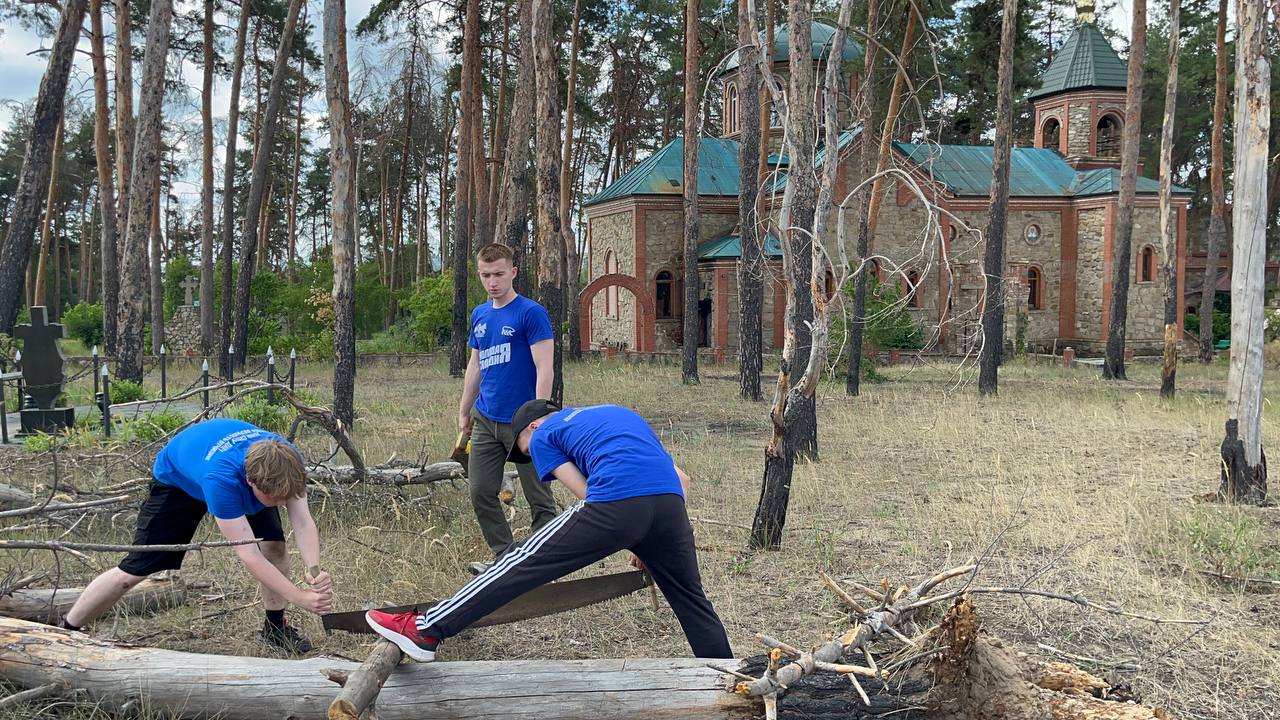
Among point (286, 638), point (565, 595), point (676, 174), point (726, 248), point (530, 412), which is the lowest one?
point (286, 638)

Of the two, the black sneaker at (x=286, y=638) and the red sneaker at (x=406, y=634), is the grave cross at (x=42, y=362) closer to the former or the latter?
the black sneaker at (x=286, y=638)

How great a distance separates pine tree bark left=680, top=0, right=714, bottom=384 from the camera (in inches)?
754

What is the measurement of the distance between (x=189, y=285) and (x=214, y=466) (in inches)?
1265

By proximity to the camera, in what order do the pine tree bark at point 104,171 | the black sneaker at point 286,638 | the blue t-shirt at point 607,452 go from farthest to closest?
the pine tree bark at point 104,171, the black sneaker at point 286,638, the blue t-shirt at point 607,452

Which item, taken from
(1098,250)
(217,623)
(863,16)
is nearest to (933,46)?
(217,623)

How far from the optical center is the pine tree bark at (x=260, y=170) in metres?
18.2

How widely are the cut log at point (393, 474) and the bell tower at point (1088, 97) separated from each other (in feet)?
111

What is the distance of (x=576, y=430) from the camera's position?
3.86 m

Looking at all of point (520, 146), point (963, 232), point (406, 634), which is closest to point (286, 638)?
point (406, 634)

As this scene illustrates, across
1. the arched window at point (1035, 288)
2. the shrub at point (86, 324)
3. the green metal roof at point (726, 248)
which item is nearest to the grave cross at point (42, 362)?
the green metal roof at point (726, 248)

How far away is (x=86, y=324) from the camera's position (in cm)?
3622

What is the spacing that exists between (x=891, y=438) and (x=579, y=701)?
946cm

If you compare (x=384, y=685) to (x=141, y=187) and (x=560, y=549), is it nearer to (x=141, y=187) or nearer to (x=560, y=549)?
(x=560, y=549)

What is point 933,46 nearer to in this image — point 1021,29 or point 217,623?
point 217,623
